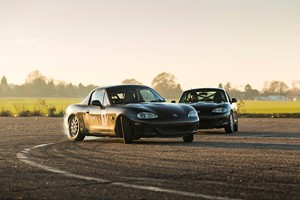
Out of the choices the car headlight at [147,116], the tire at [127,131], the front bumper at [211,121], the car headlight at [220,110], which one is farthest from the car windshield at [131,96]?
the car headlight at [220,110]

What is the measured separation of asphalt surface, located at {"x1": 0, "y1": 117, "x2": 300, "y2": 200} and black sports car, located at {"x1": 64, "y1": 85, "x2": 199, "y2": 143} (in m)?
0.77

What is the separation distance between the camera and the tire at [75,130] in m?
16.6

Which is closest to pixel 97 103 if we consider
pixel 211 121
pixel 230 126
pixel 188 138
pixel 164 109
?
pixel 164 109

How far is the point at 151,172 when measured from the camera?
8.85 metres

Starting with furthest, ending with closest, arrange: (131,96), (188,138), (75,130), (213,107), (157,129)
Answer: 1. (213,107)
2. (75,130)
3. (131,96)
4. (188,138)
5. (157,129)

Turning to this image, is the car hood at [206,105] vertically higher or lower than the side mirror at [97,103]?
lower

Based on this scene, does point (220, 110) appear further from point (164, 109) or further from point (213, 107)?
point (164, 109)

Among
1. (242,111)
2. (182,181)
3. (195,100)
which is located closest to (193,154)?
(182,181)

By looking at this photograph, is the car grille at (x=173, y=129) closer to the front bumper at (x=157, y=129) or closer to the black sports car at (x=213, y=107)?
the front bumper at (x=157, y=129)

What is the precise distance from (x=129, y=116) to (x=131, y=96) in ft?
4.55

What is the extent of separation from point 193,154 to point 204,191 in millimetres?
4809

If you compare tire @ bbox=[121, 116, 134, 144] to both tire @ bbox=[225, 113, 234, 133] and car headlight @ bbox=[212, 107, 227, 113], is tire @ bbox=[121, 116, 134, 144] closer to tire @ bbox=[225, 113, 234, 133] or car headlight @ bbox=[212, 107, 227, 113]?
car headlight @ bbox=[212, 107, 227, 113]

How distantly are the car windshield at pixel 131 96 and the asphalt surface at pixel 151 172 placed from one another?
7.11 ft

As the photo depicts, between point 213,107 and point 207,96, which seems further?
point 207,96
